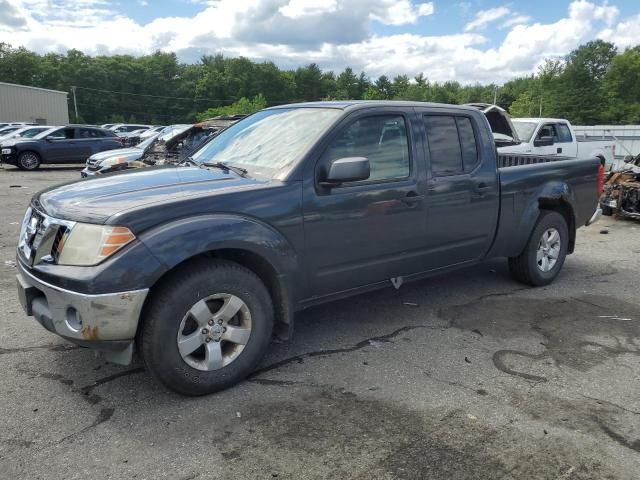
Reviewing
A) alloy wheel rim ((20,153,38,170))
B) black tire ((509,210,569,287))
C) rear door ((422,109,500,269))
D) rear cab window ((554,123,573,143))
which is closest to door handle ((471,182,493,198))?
rear door ((422,109,500,269))

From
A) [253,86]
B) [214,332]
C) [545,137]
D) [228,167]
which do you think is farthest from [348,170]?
[253,86]

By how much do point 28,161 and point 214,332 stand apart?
61.2 feet

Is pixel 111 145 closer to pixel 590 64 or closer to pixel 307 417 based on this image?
pixel 307 417

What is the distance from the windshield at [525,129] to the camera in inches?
492

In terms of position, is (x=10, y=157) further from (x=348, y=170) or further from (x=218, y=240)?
(x=348, y=170)

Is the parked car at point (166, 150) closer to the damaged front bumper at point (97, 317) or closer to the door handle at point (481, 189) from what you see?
the door handle at point (481, 189)

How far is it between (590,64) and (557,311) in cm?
8773

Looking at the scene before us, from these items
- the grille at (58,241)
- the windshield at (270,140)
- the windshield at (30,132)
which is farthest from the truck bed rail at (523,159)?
the windshield at (30,132)

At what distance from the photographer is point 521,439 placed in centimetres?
295

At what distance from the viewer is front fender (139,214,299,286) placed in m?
3.05

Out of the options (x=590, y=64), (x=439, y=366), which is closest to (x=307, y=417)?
(x=439, y=366)

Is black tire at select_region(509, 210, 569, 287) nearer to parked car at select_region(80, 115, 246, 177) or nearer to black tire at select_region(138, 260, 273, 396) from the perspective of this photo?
black tire at select_region(138, 260, 273, 396)

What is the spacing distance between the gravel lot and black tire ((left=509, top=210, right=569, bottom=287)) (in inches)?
26.5

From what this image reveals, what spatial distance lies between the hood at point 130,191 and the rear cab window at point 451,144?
1.65 metres
